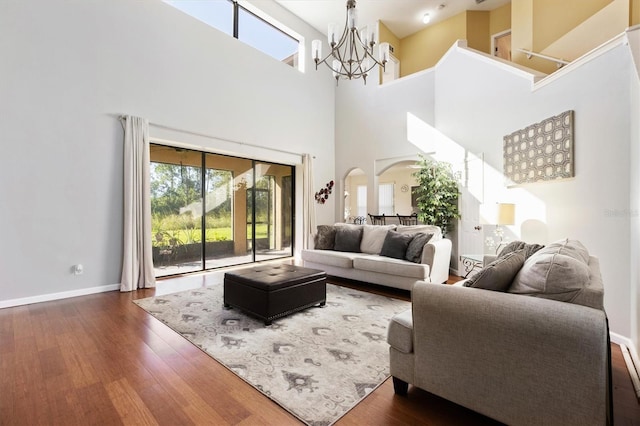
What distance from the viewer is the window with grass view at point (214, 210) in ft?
16.1

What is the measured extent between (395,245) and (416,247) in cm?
33

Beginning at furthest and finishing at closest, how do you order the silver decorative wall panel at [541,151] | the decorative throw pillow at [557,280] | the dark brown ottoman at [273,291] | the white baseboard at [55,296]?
1. the white baseboard at [55,296]
2. the silver decorative wall panel at [541,151]
3. the dark brown ottoman at [273,291]
4. the decorative throw pillow at [557,280]

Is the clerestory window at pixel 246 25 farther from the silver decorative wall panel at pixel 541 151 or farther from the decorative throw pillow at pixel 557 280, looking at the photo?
the decorative throw pillow at pixel 557 280

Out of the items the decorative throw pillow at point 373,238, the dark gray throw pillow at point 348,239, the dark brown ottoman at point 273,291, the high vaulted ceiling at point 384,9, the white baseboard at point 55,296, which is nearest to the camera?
the dark brown ottoman at point 273,291

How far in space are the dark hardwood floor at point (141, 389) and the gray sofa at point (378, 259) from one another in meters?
1.70

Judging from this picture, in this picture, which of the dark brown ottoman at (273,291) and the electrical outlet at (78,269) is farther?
the electrical outlet at (78,269)

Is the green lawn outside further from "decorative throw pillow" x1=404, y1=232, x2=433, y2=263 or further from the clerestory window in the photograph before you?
the clerestory window

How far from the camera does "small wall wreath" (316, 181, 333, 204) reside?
7.33 meters

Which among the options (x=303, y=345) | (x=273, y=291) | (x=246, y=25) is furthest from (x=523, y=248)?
(x=246, y=25)

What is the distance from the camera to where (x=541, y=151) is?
3.50 m

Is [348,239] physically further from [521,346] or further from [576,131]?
[521,346]

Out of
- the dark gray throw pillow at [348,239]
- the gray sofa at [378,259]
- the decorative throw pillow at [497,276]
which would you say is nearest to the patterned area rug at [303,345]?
the gray sofa at [378,259]

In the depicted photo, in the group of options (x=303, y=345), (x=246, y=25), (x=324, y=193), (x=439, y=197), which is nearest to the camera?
(x=303, y=345)

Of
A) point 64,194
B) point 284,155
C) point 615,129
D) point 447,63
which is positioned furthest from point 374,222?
point 64,194
